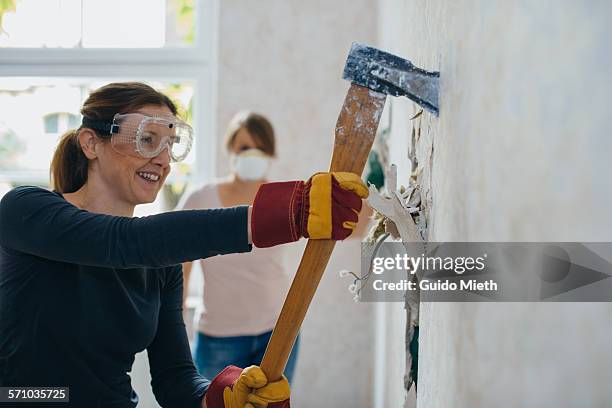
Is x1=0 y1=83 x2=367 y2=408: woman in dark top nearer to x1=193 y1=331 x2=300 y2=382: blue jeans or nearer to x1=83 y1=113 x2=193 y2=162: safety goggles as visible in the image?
x1=83 y1=113 x2=193 y2=162: safety goggles

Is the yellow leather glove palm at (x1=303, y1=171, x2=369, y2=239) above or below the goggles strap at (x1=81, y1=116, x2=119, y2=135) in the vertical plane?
below

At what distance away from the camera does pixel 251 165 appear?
2811 mm

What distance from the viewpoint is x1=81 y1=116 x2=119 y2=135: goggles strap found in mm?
1443

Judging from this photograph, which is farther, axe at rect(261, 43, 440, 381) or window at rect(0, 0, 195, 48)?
window at rect(0, 0, 195, 48)

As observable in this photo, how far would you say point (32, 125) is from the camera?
12.8ft

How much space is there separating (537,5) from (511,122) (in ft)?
0.38

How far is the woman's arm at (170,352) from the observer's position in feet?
5.06

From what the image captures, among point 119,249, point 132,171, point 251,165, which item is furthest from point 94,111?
point 251,165

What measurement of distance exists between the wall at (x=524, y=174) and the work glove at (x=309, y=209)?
13 centimetres

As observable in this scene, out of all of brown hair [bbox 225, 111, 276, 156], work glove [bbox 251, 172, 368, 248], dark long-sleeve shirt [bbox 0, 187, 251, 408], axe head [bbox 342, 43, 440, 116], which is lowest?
dark long-sleeve shirt [bbox 0, 187, 251, 408]

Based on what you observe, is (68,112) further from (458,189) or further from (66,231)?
(458,189)

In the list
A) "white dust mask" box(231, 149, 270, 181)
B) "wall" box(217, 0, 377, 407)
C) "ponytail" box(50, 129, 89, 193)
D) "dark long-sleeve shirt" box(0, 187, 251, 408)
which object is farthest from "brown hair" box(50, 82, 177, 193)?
"wall" box(217, 0, 377, 407)

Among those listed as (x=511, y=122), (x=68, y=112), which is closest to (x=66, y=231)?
(x=511, y=122)

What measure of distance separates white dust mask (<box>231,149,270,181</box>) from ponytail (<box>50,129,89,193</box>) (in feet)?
4.23
